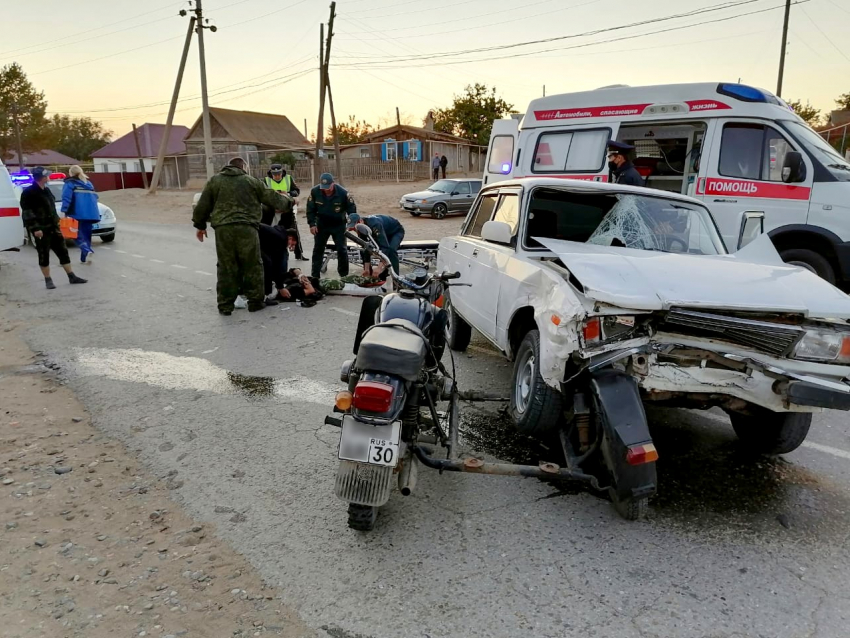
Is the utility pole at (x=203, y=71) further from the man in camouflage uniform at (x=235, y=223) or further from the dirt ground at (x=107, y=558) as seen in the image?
the dirt ground at (x=107, y=558)

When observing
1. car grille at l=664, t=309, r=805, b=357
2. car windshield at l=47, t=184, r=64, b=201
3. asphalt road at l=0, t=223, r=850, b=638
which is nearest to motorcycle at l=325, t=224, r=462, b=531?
asphalt road at l=0, t=223, r=850, b=638

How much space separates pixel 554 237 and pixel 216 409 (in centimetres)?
305

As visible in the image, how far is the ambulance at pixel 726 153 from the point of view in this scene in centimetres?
730

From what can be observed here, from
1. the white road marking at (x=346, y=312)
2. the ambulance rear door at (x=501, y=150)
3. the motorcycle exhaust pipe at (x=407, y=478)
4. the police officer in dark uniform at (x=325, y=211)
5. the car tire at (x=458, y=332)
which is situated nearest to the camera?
the motorcycle exhaust pipe at (x=407, y=478)

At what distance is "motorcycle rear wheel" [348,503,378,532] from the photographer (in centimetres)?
293

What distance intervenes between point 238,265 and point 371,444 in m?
5.64

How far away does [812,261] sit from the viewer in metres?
7.40

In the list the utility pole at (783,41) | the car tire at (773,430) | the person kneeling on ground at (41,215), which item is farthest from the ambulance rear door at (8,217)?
the utility pole at (783,41)

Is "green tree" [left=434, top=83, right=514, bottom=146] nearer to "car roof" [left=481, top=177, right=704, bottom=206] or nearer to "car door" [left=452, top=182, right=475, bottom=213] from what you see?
"car door" [left=452, top=182, right=475, bottom=213]

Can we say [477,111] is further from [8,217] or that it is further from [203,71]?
[8,217]

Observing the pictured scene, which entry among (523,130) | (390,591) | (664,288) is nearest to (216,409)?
(390,591)

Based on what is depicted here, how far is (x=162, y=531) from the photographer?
10.0ft

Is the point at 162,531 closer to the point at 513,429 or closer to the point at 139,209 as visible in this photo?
the point at 513,429

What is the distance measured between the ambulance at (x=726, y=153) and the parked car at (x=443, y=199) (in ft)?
38.2
